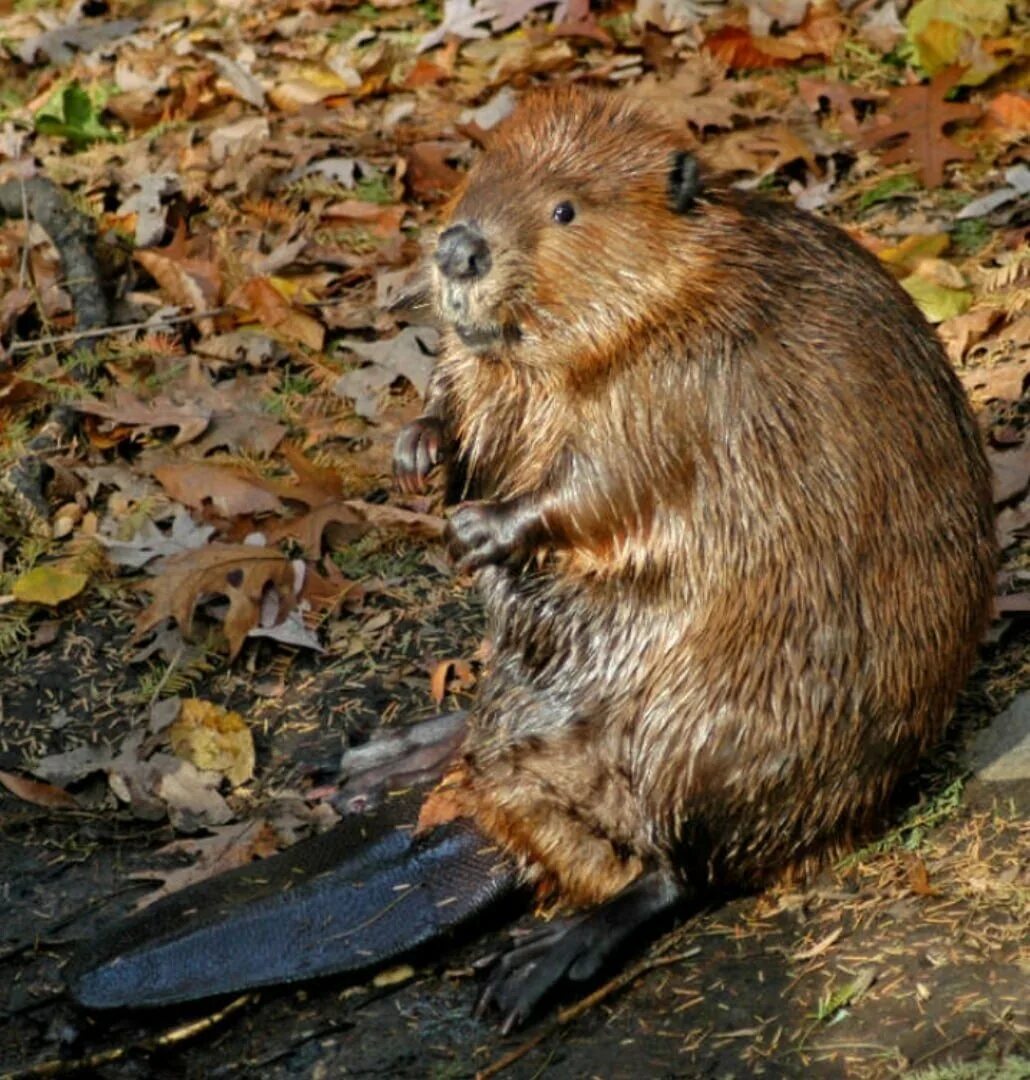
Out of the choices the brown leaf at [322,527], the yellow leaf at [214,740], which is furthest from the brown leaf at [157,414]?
the yellow leaf at [214,740]

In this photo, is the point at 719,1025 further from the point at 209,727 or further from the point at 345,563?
the point at 345,563

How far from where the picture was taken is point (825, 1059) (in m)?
2.82

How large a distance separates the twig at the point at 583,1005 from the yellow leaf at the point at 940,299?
7.12 feet

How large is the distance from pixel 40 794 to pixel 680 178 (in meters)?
1.76

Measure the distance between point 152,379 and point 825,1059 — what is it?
115 inches

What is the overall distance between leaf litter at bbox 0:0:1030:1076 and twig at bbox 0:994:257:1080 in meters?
0.07

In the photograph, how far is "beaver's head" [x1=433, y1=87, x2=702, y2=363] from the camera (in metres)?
3.02

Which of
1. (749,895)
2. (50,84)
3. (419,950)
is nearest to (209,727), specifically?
(419,950)

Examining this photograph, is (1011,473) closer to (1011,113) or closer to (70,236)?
(1011,113)

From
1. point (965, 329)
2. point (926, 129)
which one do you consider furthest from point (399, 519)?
point (926, 129)

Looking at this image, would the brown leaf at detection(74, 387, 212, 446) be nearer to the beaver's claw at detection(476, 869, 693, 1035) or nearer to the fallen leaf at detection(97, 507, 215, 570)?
the fallen leaf at detection(97, 507, 215, 570)

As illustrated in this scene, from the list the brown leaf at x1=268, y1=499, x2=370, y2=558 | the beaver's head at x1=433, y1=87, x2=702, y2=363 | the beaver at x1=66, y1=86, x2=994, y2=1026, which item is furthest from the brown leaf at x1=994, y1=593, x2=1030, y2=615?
the brown leaf at x1=268, y1=499, x2=370, y2=558

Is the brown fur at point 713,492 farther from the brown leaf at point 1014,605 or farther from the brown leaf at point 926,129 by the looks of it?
the brown leaf at point 926,129

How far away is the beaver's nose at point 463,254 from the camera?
298 centimetres
